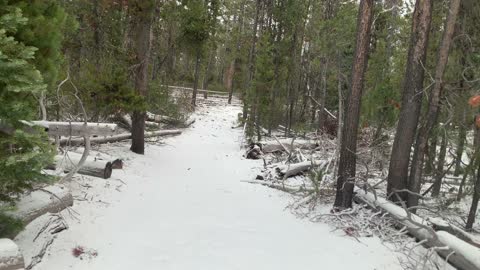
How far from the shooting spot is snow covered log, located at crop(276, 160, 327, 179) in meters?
10.6

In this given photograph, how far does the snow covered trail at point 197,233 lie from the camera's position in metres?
5.42

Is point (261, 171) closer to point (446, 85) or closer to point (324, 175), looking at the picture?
point (324, 175)

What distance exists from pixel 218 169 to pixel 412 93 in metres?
6.18

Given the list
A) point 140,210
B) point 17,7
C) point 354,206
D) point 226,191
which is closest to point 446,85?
point 354,206

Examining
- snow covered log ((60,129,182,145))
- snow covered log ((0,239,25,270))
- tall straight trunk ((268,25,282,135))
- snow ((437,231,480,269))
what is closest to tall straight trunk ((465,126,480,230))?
snow ((437,231,480,269))

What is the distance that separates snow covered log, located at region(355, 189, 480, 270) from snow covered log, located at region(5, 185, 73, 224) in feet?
17.5

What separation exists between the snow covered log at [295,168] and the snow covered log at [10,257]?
23.2 ft

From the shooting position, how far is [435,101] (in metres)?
7.44

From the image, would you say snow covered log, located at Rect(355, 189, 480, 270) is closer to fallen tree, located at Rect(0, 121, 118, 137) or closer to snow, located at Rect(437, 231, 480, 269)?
snow, located at Rect(437, 231, 480, 269)

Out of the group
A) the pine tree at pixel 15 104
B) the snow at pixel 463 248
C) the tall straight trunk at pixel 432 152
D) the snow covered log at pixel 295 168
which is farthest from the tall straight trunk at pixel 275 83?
the pine tree at pixel 15 104

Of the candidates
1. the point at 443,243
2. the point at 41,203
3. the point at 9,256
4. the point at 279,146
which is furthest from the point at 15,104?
the point at 279,146

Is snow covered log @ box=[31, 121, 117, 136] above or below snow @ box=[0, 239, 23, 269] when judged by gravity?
above

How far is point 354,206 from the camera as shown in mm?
8016

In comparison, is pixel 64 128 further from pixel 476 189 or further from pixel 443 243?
pixel 476 189
